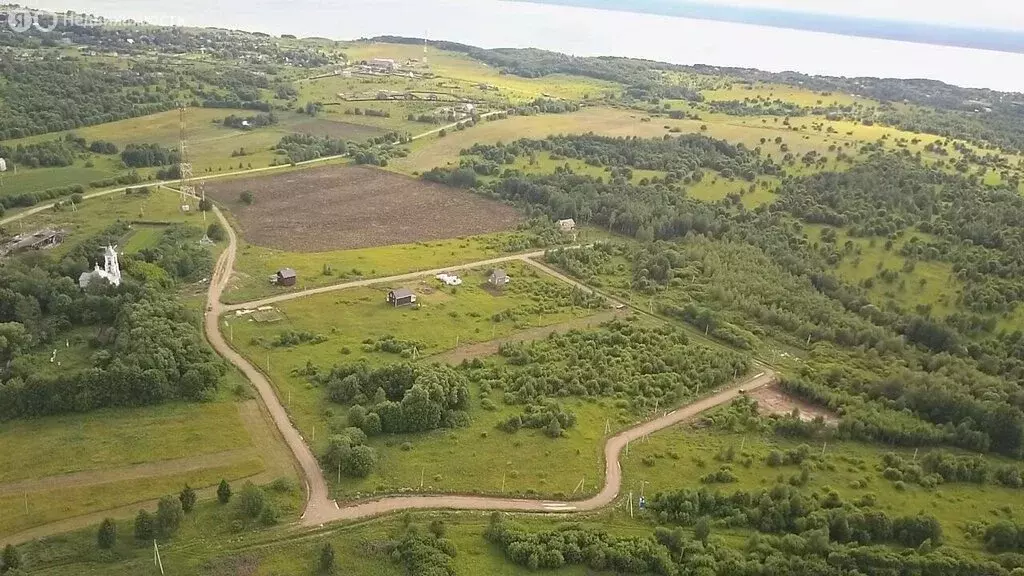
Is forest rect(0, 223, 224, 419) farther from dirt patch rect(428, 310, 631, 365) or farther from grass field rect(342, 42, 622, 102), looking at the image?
grass field rect(342, 42, 622, 102)

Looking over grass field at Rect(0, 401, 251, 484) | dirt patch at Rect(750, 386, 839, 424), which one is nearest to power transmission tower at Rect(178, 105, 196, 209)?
grass field at Rect(0, 401, 251, 484)

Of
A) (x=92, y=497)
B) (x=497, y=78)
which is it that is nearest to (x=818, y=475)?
(x=92, y=497)

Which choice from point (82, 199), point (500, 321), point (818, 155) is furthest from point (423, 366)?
point (818, 155)

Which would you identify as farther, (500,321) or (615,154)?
(615,154)

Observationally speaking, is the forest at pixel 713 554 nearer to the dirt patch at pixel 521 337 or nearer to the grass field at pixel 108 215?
the dirt patch at pixel 521 337

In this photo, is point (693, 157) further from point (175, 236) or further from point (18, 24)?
point (18, 24)

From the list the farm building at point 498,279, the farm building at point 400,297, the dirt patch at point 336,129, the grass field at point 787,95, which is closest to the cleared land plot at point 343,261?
the farm building at point 498,279
